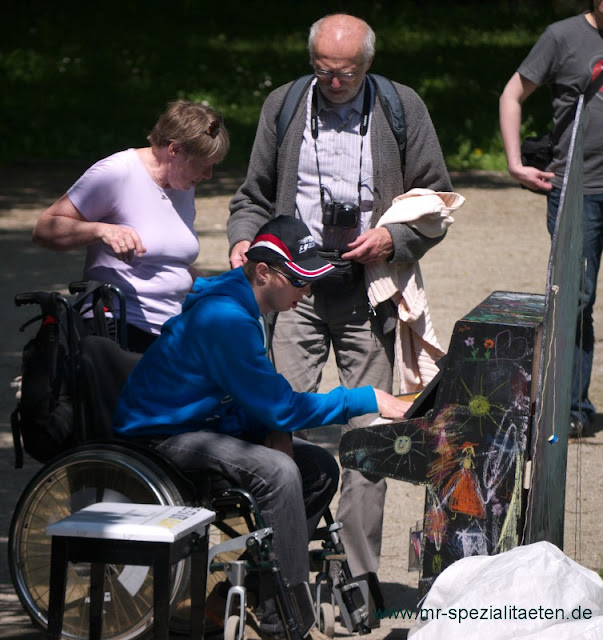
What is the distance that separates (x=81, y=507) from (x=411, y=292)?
57.2 inches

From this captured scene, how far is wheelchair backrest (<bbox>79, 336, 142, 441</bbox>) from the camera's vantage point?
411cm

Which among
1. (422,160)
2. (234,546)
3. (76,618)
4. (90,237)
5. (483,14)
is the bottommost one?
(76,618)

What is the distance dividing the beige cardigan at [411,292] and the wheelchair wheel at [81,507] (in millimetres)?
1163

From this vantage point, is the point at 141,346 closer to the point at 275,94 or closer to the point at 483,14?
the point at 275,94

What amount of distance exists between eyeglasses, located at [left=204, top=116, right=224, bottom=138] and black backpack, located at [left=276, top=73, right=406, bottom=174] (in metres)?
0.30

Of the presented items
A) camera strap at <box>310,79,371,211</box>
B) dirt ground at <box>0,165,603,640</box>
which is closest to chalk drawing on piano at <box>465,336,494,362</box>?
dirt ground at <box>0,165,603,640</box>

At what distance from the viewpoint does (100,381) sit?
13.6ft

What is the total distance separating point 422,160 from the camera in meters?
4.66

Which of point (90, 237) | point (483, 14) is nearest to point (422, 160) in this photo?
point (90, 237)

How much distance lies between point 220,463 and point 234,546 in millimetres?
255

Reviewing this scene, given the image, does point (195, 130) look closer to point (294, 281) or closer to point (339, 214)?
point (339, 214)

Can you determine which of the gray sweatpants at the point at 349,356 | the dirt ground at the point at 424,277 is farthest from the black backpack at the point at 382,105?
the dirt ground at the point at 424,277

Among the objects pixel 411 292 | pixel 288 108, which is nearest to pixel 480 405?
pixel 411 292

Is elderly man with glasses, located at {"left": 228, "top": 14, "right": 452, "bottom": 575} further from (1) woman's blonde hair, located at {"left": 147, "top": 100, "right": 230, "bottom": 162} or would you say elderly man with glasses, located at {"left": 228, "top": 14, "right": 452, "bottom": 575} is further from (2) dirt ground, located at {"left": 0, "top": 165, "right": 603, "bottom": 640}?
(2) dirt ground, located at {"left": 0, "top": 165, "right": 603, "bottom": 640}
